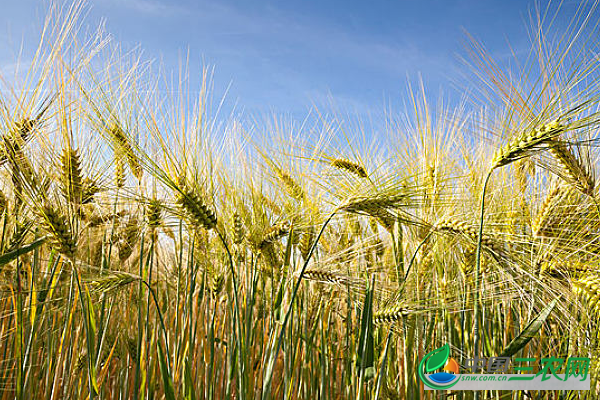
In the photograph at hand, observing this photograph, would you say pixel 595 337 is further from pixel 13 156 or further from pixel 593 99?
pixel 13 156

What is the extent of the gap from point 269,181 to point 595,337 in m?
1.28

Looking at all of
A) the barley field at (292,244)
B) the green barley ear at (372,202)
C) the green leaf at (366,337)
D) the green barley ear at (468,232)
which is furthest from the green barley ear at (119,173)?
the green barley ear at (468,232)

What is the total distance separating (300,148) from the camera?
1.99 metres

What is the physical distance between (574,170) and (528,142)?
0.39 metres

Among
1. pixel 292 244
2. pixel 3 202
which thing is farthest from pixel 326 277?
pixel 3 202

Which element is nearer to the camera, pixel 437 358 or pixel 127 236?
pixel 437 358

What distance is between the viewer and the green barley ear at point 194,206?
3.91ft

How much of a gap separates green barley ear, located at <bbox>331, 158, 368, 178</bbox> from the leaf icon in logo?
2.51ft

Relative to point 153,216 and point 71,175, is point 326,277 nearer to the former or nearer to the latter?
point 153,216

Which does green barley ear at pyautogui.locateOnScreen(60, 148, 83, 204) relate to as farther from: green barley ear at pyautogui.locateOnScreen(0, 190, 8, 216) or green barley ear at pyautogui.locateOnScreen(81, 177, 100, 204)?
green barley ear at pyautogui.locateOnScreen(0, 190, 8, 216)

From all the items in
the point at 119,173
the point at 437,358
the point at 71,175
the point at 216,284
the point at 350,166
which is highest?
the point at 350,166

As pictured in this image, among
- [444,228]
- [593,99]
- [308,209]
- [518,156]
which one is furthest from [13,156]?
[593,99]

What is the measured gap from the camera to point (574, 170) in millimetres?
1478

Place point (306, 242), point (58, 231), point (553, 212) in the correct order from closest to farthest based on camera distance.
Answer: point (58, 231), point (553, 212), point (306, 242)
